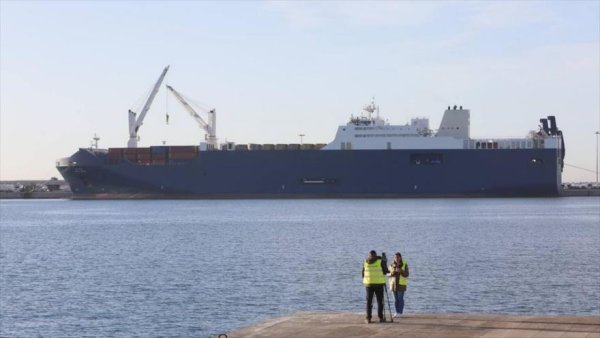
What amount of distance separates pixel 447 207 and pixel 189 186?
30421 mm

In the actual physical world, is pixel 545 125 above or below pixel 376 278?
above

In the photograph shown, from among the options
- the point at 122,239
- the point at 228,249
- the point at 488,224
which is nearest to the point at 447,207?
the point at 488,224

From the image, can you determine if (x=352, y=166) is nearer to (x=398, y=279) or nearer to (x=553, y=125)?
(x=553, y=125)

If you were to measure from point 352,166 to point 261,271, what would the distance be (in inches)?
2706

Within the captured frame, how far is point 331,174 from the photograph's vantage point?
106 m

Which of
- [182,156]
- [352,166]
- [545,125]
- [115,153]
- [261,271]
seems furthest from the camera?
[545,125]

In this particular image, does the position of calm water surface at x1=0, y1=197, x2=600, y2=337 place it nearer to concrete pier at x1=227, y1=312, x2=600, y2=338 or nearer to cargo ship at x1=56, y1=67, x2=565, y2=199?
concrete pier at x1=227, y1=312, x2=600, y2=338

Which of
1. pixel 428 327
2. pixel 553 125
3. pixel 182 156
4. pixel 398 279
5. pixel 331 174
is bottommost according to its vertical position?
pixel 428 327

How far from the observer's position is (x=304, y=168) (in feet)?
347

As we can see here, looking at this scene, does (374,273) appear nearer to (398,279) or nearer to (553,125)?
(398,279)

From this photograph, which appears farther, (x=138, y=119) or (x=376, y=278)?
(x=138, y=119)

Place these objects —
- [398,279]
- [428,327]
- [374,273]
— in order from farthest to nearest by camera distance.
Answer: [398,279], [374,273], [428,327]

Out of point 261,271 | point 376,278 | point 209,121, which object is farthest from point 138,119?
point 376,278

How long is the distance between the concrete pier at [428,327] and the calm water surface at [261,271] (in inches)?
236
